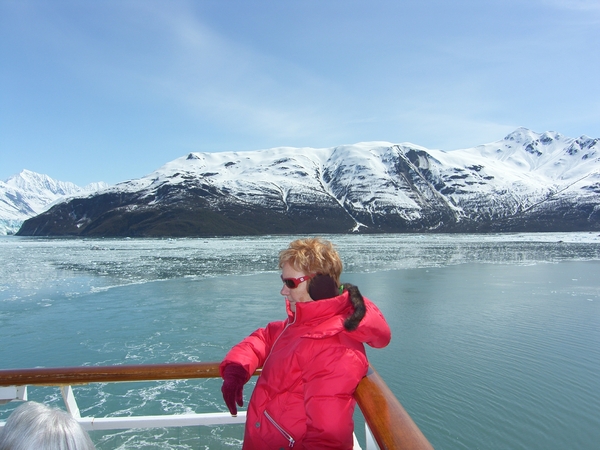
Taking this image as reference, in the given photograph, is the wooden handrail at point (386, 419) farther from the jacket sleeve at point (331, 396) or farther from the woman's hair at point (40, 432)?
the woman's hair at point (40, 432)

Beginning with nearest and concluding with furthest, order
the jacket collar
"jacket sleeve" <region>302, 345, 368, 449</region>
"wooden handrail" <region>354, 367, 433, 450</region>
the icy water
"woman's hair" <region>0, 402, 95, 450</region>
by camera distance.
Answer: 1. "woman's hair" <region>0, 402, 95, 450</region>
2. "wooden handrail" <region>354, 367, 433, 450</region>
3. "jacket sleeve" <region>302, 345, 368, 449</region>
4. the jacket collar
5. the icy water

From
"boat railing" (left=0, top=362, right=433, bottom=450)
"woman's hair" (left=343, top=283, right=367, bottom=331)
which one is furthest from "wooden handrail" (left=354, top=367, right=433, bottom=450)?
"woman's hair" (left=343, top=283, right=367, bottom=331)

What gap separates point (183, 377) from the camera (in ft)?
7.40

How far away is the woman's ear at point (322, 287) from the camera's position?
2.19m

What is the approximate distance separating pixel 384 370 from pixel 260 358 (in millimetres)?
7416

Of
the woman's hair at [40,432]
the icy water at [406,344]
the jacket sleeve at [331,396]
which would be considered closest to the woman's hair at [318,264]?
the jacket sleeve at [331,396]

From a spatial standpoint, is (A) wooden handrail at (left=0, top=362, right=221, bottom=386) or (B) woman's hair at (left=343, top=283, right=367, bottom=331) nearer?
(B) woman's hair at (left=343, top=283, right=367, bottom=331)

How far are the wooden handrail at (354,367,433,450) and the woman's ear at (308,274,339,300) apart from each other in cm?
44

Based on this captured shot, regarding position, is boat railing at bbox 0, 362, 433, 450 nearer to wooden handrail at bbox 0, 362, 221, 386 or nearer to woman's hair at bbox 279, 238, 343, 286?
wooden handrail at bbox 0, 362, 221, 386

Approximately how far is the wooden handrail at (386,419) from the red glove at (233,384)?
594mm

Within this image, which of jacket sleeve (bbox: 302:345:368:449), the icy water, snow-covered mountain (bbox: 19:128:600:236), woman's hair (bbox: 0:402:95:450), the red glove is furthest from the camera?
snow-covered mountain (bbox: 19:128:600:236)

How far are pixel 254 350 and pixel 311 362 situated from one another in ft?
1.58

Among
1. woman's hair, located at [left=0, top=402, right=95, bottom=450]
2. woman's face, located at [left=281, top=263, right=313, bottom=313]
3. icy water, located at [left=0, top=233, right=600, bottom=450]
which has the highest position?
woman's face, located at [left=281, top=263, right=313, bottom=313]

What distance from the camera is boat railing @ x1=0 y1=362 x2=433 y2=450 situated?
1595mm
